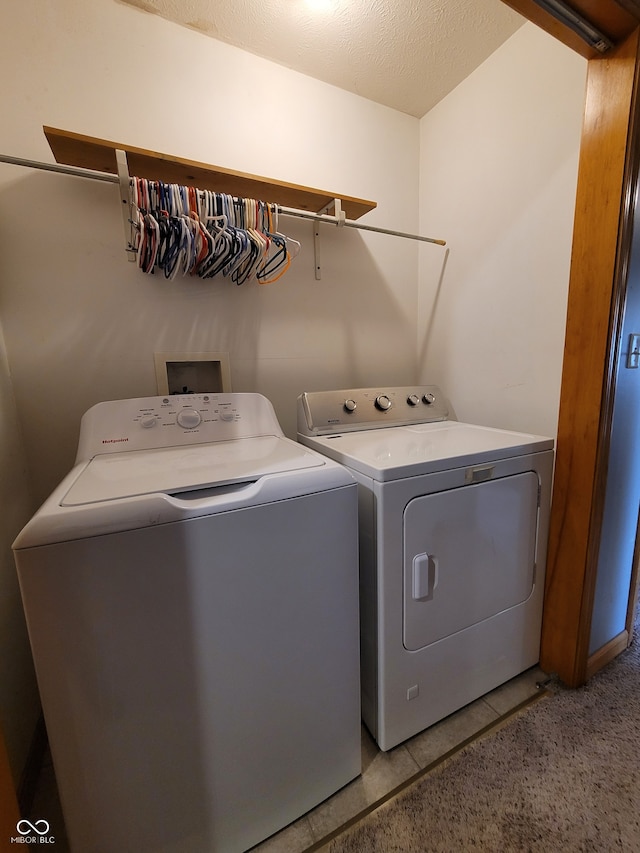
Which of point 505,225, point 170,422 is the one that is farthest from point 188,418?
point 505,225

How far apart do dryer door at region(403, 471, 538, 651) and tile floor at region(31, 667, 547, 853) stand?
36 centimetres

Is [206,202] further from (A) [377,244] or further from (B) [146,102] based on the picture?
(A) [377,244]

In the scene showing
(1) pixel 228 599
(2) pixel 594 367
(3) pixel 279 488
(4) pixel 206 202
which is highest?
(4) pixel 206 202

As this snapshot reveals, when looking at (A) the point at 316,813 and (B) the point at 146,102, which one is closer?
(A) the point at 316,813

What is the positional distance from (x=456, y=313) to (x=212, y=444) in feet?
4.40

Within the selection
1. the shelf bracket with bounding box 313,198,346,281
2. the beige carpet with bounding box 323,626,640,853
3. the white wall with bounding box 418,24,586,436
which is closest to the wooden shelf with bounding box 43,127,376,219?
the shelf bracket with bounding box 313,198,346,281

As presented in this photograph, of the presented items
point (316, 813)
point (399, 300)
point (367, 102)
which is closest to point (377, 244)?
point (399, 300)

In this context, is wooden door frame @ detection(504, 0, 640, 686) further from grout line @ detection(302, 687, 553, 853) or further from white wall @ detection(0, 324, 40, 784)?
white wall @ detection(0, 324, 40, 784)

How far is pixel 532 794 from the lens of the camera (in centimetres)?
98

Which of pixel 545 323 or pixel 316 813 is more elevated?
pixel 545 323

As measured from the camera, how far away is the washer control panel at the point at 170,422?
1139 mm

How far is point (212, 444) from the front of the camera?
1.22 meters

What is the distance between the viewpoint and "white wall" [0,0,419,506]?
3.88ft

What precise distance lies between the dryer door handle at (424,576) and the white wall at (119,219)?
2.98 ft
